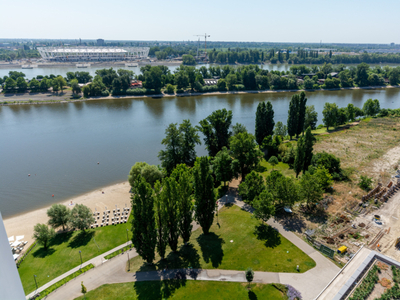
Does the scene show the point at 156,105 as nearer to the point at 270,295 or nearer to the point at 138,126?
the point at 138,126

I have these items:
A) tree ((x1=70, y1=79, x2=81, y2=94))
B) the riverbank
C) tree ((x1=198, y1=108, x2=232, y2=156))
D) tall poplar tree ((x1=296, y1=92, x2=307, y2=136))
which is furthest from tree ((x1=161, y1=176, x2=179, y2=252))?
tree ((x1=70, y1=79, x2=81, y2=94))

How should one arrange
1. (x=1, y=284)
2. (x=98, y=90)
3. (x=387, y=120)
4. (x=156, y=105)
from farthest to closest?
(x=98, y=90) → (x=156, y=105) → (x=387, y=120) → (x=1, y=284)

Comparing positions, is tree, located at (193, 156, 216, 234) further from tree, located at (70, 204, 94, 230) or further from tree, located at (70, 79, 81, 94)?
tree, located at (70, 79, 81, 94)

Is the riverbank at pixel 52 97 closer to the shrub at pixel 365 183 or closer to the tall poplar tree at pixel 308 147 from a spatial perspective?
the tall poplar tree at pixel 308 147

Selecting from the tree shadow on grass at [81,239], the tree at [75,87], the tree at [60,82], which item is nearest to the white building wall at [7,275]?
the tree shadow on grass at [81,239]

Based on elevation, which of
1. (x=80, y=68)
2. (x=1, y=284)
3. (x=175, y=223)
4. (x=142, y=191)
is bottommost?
(x=175, y=223)

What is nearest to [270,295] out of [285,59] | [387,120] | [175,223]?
[175,223]
